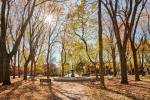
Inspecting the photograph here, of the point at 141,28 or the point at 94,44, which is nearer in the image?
the point at 141,28

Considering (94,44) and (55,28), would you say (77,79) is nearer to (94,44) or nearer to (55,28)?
(55,28)

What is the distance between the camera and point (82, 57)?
53031 millimetres

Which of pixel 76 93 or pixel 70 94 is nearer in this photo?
pixel 70 94

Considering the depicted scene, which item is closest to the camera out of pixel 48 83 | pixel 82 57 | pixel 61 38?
pixel 48 83

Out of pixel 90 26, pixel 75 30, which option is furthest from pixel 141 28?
pixel 75 30

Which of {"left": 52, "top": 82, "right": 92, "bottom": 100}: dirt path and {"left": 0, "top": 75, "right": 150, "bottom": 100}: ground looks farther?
{"left": 52, "top": 82, "right": 92, "bottom": 100}: dirt path

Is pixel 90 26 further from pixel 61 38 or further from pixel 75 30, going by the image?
pixel 61 38

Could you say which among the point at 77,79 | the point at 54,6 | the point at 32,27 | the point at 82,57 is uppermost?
the point at 54,6

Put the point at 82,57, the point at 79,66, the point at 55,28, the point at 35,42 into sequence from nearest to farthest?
1. the point at 35,42
2. the point at 55,28
3. the point at 79,66
4. the point at 82,57

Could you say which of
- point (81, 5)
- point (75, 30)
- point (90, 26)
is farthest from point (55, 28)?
point (81, 5)

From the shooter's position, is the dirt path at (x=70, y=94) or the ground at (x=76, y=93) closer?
the ground at (x=76, y=93)

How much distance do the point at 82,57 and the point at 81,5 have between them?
34781 mm

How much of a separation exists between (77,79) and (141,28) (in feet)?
47.0

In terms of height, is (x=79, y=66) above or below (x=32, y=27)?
below
